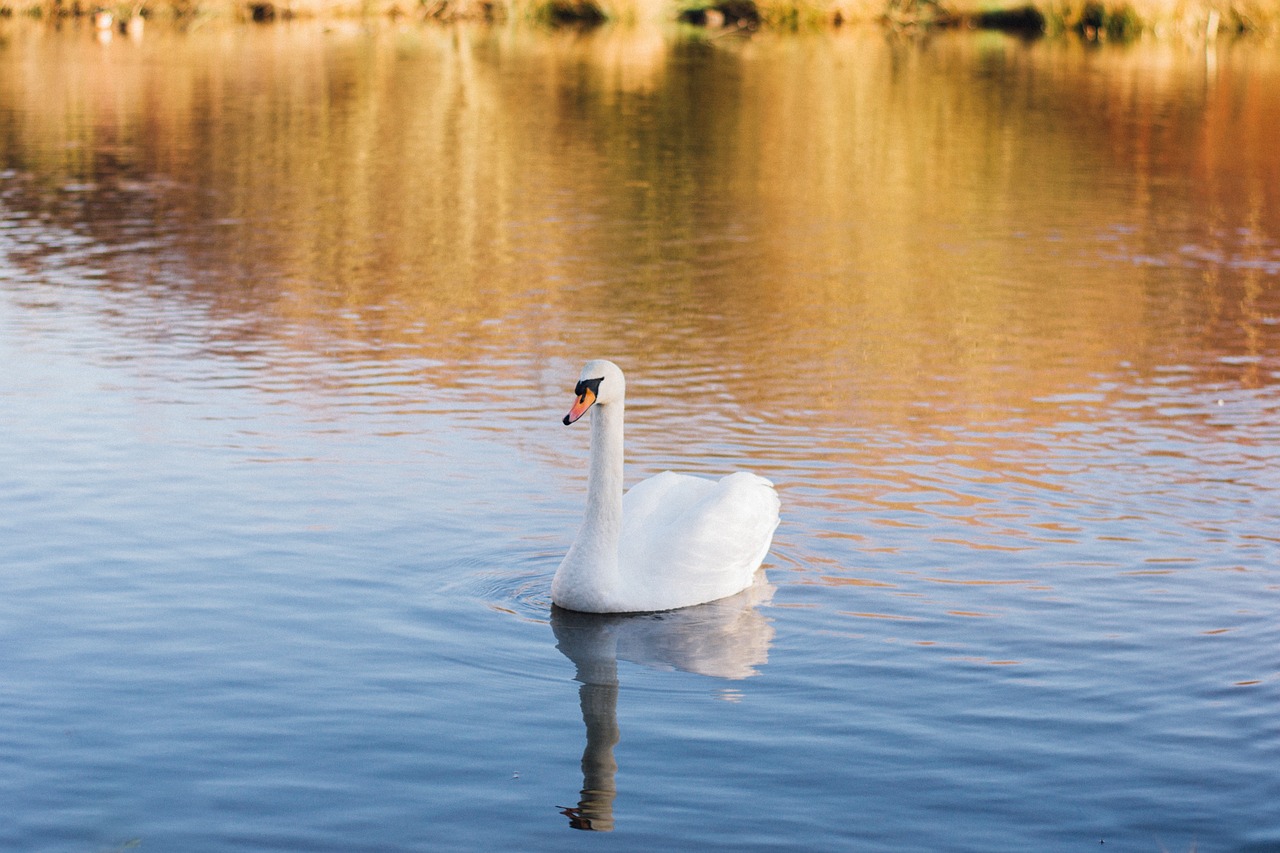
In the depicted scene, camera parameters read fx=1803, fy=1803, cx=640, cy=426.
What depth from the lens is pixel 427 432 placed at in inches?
476

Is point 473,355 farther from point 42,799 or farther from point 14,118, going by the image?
point 14,118

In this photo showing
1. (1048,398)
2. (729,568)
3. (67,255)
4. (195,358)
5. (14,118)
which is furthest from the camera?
(14,118)

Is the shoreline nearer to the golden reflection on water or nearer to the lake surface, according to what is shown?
the golden reflection on water

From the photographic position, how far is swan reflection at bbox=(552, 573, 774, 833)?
7500mm

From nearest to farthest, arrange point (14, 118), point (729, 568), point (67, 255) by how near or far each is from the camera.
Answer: point (729, 568) < point (67, 255) < point (14, 118)

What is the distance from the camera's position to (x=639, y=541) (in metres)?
8.76

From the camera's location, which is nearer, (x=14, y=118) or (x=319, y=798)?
(x=319, y=798)

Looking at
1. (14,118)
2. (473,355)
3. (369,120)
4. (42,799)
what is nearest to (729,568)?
(42,799)

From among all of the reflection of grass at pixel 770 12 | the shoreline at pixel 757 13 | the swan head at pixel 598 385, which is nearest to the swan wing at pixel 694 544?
the swan head at pixel 598 385

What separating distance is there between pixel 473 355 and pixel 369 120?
17.4 m

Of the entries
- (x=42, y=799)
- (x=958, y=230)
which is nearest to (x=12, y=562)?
(x=42, y=799)

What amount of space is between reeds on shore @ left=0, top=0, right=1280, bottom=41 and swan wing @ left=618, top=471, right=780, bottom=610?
149 feet

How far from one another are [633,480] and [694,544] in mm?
2283

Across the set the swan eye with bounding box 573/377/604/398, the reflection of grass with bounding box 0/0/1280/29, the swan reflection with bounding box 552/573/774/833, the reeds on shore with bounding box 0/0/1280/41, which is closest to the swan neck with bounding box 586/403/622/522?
the swan eye with bounding box 573/377/604/398
